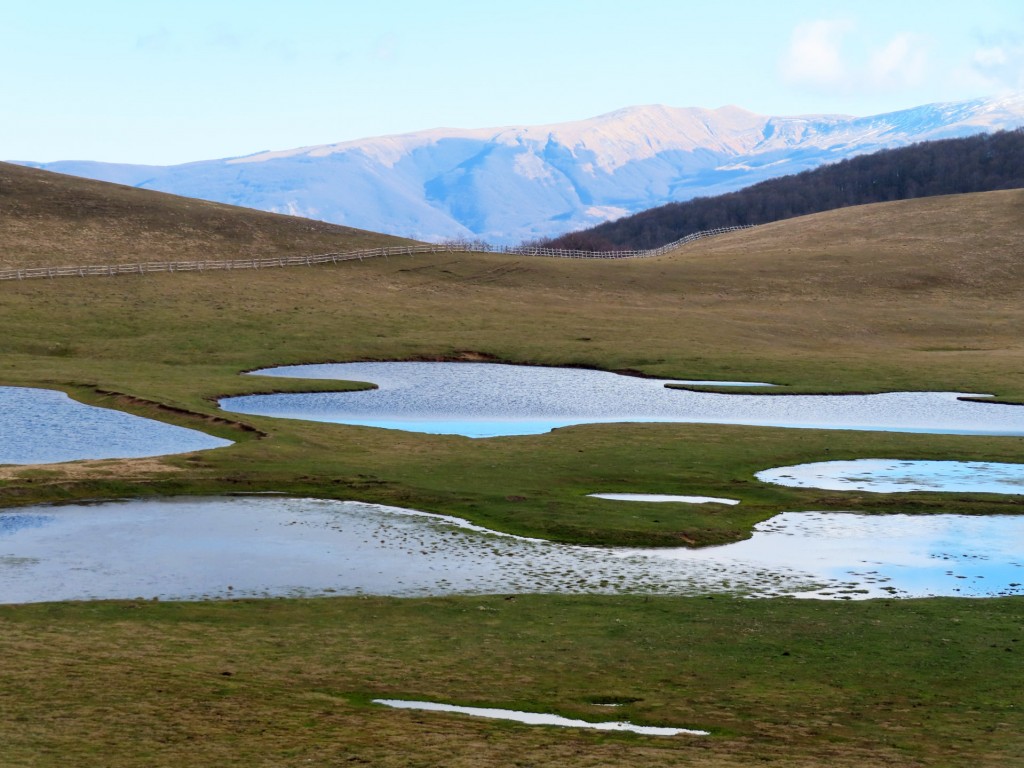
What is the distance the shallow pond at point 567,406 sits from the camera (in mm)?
63375

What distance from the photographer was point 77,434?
175 ft

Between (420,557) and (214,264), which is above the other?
(214,264)

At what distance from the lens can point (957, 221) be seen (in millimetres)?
167125

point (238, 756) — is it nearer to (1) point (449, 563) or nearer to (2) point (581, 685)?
(2) point (581, 685)

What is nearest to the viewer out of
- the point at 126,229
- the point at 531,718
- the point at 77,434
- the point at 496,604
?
the point at 531,718

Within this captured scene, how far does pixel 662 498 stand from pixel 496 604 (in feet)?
51.0

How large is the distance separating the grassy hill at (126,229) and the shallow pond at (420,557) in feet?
278

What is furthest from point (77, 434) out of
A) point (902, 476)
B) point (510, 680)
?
point (510, 680)

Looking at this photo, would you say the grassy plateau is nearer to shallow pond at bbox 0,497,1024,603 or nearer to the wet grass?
the wet grass

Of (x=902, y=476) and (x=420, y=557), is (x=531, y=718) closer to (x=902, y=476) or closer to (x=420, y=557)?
(x=420, y=557)

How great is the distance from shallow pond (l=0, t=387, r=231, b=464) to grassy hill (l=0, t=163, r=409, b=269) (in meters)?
59.3

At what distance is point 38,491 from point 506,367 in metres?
49.0

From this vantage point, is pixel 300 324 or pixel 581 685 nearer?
pixel 581 685

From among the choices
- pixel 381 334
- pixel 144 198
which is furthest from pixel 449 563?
pixel 144 198
